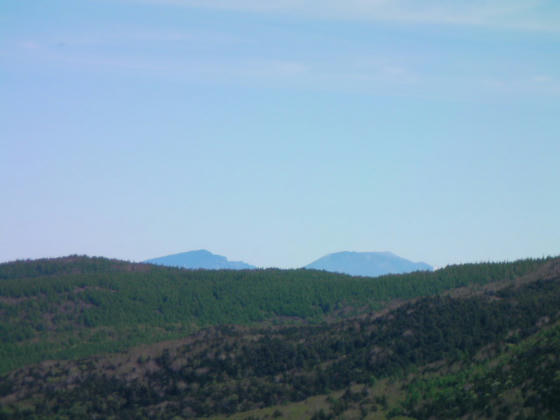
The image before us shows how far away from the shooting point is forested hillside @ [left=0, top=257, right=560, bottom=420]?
221 feet

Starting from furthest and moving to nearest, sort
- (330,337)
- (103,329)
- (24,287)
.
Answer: (24,287) → (103,329) → (330,337)

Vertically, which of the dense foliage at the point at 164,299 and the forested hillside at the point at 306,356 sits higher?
the dense foliage at the point at 164,299

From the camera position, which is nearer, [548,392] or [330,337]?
[548,392]

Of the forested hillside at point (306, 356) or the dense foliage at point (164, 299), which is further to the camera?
the dense foliage at point (164, 299)

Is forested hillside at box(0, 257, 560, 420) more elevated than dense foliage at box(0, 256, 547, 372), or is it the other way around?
dense foliage at box(0, 256, 547, 372)

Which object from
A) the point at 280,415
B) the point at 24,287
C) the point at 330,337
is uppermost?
the point at 24,287

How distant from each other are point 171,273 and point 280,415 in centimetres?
9946

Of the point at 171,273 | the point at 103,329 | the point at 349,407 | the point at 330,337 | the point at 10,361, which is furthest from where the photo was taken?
the point at 171,273

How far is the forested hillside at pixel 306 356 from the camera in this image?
67500 mm

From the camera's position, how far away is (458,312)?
3583 inches

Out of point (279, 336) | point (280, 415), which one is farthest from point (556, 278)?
point (280, 415)

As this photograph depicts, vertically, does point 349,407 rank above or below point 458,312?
below

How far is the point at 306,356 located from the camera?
3590 inches

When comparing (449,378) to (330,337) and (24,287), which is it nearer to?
(330,337)
